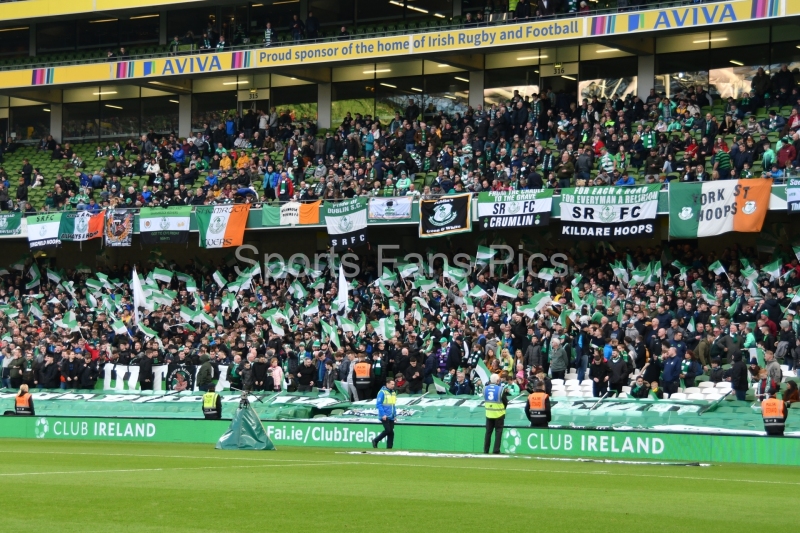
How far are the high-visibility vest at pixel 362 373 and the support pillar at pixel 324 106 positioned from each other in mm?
18716

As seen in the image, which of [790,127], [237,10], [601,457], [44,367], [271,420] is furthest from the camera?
[237,10]

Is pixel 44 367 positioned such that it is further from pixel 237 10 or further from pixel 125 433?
pixel 237 10

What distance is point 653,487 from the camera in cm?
1598

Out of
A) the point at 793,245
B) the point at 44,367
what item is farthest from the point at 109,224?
the point at 793,245

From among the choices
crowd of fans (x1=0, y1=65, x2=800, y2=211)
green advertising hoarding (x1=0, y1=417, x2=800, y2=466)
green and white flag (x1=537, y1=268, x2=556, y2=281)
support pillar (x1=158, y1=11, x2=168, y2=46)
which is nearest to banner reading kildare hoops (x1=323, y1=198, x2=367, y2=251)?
crowd of fans (x1=0, y1=65, x2=800, y2=211)

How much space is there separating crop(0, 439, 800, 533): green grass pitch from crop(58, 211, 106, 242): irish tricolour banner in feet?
73.4

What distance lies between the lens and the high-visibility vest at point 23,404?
3122 cm

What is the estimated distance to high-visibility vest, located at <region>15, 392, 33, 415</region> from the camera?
31.2 metres

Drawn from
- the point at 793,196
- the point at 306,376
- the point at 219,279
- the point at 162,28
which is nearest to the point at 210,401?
the point at 306,376

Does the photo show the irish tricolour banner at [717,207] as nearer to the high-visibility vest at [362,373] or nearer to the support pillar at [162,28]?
the high-visibility vest at [362,373]

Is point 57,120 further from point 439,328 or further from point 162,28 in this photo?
point 439,328

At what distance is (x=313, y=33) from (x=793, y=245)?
65.9 feet

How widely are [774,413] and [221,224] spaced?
22775mm

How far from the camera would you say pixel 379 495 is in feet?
47.0
